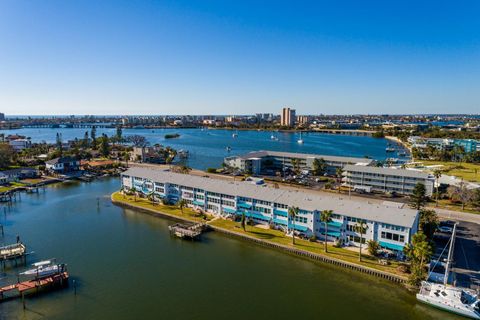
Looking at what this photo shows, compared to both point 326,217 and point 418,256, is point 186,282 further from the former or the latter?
point 418,256

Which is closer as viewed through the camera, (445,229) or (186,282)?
(186,282)

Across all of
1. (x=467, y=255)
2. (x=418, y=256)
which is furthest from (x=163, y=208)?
(x=467, y=255)

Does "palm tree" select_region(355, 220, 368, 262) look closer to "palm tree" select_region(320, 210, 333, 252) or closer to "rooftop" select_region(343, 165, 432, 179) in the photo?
"palm tree" select_region(320, 210, 333, 252)

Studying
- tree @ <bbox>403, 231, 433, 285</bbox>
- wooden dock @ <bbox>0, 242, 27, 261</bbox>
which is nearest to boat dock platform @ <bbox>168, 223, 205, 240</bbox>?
wooden dock @ <bbox>0, 242, 27, 261</bbox>

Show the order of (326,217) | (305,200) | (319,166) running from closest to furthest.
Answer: (326,217)
(305,200)
(319,166)

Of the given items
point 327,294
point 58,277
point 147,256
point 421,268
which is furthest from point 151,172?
point 421,268

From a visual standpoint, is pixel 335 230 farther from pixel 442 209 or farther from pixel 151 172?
pixel 151 172

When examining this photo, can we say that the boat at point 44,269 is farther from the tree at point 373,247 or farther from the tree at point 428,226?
the tree at point 428,226
